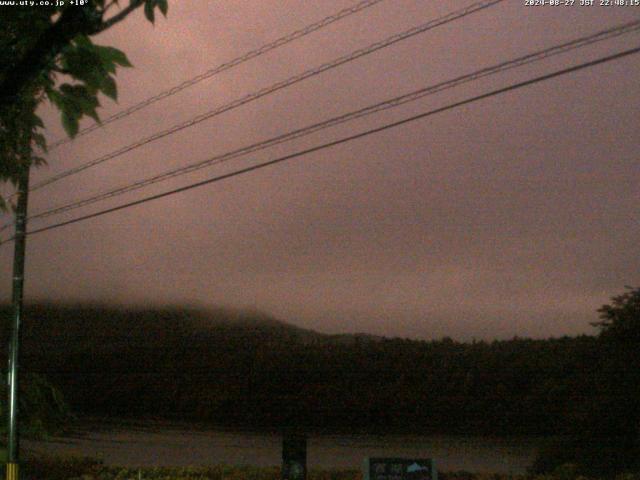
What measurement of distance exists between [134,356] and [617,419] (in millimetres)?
18776

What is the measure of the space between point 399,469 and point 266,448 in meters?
13.2

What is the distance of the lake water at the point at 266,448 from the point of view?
1984 centimetres

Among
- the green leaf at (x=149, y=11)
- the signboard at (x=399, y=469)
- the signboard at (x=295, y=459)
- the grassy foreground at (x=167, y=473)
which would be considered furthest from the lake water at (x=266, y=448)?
the green leaf at (x=149, y=11)

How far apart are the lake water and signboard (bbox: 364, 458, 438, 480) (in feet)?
22.3

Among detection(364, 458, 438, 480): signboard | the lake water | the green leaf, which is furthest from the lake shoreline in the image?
the green leaf

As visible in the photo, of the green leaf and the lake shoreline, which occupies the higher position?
the green leaf

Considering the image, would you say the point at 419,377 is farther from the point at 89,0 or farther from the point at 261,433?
the point at 89,0

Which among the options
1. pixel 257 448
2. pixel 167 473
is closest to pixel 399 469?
pixel 167 473

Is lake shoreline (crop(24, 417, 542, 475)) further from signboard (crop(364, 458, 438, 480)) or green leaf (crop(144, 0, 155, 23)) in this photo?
green leaf (crop(144, 0, 155, 23))

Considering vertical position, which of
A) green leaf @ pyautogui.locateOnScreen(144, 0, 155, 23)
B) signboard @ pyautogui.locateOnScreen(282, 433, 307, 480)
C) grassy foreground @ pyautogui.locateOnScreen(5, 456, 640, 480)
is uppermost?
green leaf @ pyautogui.locateOnScreen(144, 0, 155, 23)

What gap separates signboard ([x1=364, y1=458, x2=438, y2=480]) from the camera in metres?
11.1

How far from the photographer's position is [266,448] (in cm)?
2378

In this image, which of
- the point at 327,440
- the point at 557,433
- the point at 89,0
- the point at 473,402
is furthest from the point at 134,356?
the point at 89,0

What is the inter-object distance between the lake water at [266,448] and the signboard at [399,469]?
22.3 ft
